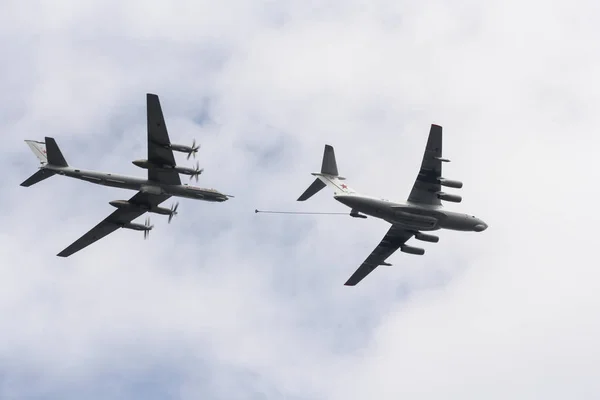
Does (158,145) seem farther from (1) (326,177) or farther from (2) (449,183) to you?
(2) (449,183)

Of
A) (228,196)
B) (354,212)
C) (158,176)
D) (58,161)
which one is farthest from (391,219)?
(58,161)

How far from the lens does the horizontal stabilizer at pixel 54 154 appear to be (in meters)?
78.6

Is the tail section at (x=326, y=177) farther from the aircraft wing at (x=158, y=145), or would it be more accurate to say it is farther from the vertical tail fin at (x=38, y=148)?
the vertical tail fin at (x=38, y=148)

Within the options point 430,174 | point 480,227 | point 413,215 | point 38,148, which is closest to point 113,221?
point 38,148

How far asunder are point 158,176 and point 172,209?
370 centimetres

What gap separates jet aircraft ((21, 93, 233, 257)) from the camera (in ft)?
257

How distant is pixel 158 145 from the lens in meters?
78.8

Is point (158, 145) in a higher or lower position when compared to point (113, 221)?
higher

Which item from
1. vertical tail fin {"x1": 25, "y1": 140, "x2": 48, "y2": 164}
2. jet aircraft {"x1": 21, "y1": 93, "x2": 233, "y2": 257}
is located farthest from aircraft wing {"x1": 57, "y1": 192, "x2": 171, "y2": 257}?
vertical tail fin {"x1": 25, "y1": 140, "x2": 48, "y2": 164}

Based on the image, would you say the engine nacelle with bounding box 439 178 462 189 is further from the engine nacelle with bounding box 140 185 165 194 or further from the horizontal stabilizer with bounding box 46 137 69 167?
the horizontal stabilizer with bounding box 46 137 69 167

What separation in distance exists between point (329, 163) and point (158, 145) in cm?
1221

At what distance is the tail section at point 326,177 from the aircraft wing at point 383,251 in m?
6.75

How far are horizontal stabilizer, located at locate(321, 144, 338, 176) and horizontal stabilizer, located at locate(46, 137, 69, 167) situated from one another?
58.9ft

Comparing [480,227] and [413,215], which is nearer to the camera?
[413,215]
